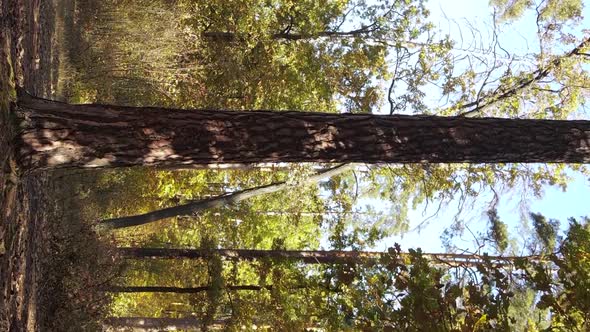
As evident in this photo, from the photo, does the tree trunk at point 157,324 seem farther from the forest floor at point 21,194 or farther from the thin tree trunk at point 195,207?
the forest floor at point 21,194

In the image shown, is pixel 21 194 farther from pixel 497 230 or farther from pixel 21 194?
pixel 497 230

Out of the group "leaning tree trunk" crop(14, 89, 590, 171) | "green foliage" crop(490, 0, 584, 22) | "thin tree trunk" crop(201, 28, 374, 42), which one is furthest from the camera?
"thin tree trunk" crop(201, 28, 374, 42)

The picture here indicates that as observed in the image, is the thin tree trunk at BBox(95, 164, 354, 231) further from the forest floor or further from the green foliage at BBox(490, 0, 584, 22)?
the green foliage at BBox(490, 0, 584, 22)

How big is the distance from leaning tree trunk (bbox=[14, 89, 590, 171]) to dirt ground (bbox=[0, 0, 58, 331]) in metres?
0.23

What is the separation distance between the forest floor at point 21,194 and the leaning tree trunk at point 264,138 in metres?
0.21

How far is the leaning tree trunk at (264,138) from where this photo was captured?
4.47 meters

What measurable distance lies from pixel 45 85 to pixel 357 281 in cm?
591

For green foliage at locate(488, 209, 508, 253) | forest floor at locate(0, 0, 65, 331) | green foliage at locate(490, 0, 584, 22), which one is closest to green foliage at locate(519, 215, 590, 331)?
green foliage at locate(488, 209, 508, 253)

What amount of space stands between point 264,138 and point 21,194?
292 centimetres

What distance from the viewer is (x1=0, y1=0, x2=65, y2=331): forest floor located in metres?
4.57

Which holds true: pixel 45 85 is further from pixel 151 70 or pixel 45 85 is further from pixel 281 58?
pixel 281 58

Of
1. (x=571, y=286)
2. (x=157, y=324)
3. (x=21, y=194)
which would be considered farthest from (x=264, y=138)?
(x=157, y=324)

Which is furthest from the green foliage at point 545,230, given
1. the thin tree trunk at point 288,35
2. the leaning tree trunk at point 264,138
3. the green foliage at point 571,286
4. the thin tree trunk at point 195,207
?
the thin tree trunk at point 288,35

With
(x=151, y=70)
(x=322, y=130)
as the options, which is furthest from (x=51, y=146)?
(x=151, y=70)
